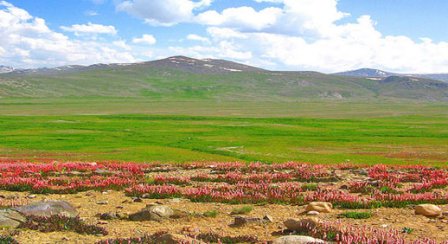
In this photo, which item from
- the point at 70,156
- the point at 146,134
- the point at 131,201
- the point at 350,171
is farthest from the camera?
the point at 146,134

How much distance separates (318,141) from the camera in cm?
7612

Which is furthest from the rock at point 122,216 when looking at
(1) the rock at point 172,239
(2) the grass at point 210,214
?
(1) the rock at point 172,239

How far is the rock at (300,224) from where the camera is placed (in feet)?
36.9

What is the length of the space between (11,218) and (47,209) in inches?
47.6

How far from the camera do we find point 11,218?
39.8 ft

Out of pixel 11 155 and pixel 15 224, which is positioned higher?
pixel 15 224

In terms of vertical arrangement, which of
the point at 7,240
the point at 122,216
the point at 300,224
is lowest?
the point at 122,216

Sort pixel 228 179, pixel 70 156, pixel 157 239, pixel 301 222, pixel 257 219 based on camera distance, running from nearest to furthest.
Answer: pixel 157 239
pixel 301 222
pixel 257 219
pixel 228 179
pixel 70 156

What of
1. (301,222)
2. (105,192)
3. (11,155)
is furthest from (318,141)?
(301,222)

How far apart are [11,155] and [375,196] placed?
4760 cm

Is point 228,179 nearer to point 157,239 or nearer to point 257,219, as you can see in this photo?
point 257,219

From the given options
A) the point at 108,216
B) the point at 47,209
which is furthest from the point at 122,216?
the point at 47,209

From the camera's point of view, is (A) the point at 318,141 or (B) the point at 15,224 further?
(A) the point at 318,141

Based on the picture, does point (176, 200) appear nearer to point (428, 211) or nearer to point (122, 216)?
point (122, 216)
